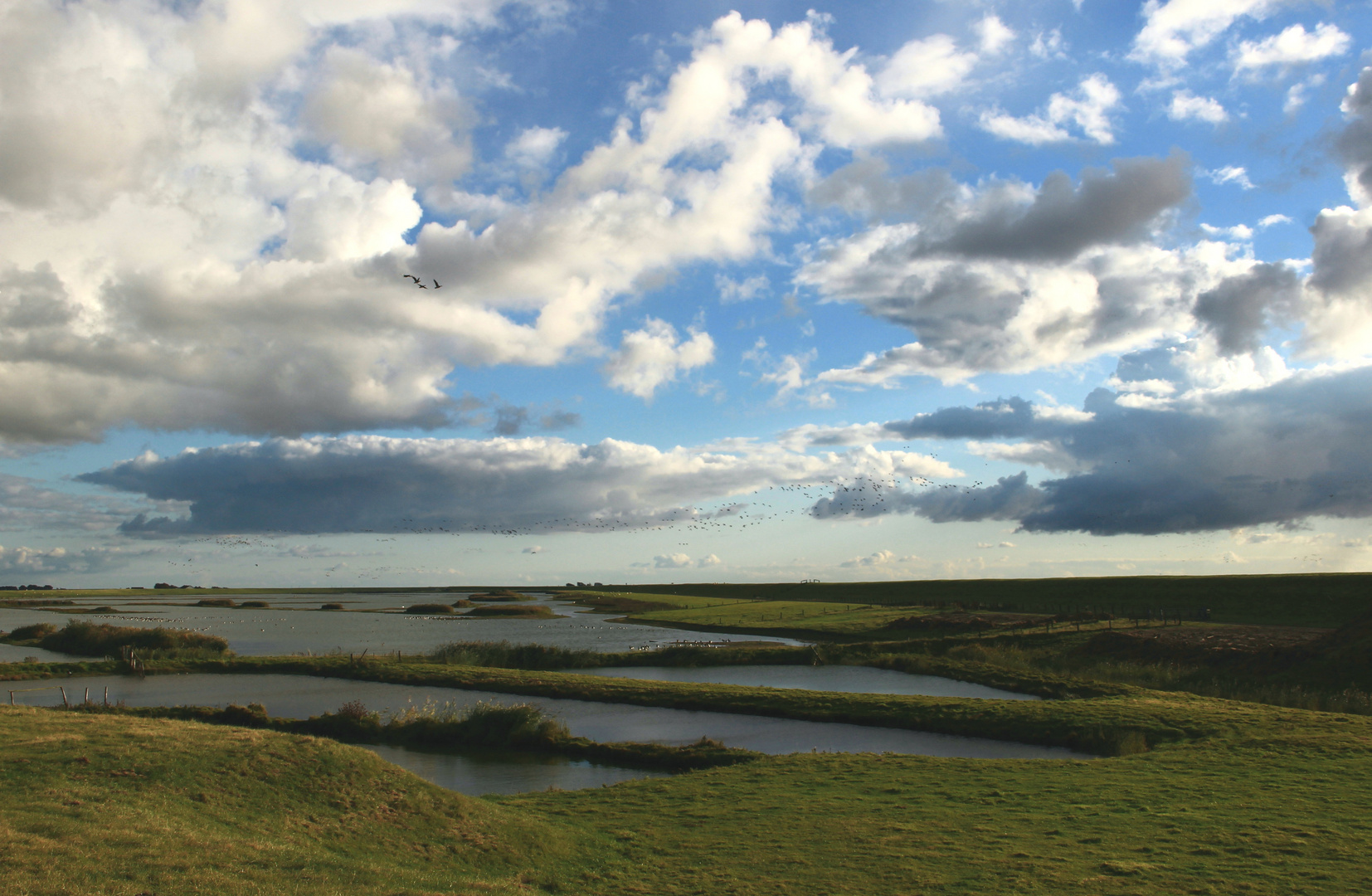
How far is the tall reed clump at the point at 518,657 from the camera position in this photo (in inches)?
2525

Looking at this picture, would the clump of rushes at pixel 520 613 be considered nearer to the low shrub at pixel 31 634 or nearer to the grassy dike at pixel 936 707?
the low shrub at pixel 31 634

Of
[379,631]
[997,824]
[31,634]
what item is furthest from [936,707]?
[31,634]

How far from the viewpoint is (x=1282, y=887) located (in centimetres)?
1385

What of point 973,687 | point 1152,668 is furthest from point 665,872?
point 1152,668

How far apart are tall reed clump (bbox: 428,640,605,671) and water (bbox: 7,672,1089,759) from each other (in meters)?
11.9

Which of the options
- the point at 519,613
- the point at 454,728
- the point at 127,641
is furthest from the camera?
the point at 519,613

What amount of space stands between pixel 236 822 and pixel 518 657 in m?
51.8

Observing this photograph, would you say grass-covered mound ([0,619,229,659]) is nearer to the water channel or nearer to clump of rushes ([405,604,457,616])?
the water channel

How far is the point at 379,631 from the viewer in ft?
362

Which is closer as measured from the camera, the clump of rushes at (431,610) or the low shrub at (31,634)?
the low shrub at (31,634)

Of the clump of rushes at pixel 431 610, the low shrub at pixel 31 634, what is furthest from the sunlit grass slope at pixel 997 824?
the clump of rushes at pixel 431 610

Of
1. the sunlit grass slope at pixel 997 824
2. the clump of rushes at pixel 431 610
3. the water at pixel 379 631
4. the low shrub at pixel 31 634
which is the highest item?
the sunlit grass slope at pixel 997 824

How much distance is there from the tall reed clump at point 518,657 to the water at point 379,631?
28.7ft

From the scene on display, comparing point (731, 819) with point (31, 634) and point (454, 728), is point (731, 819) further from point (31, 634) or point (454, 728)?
point (31, 634)
